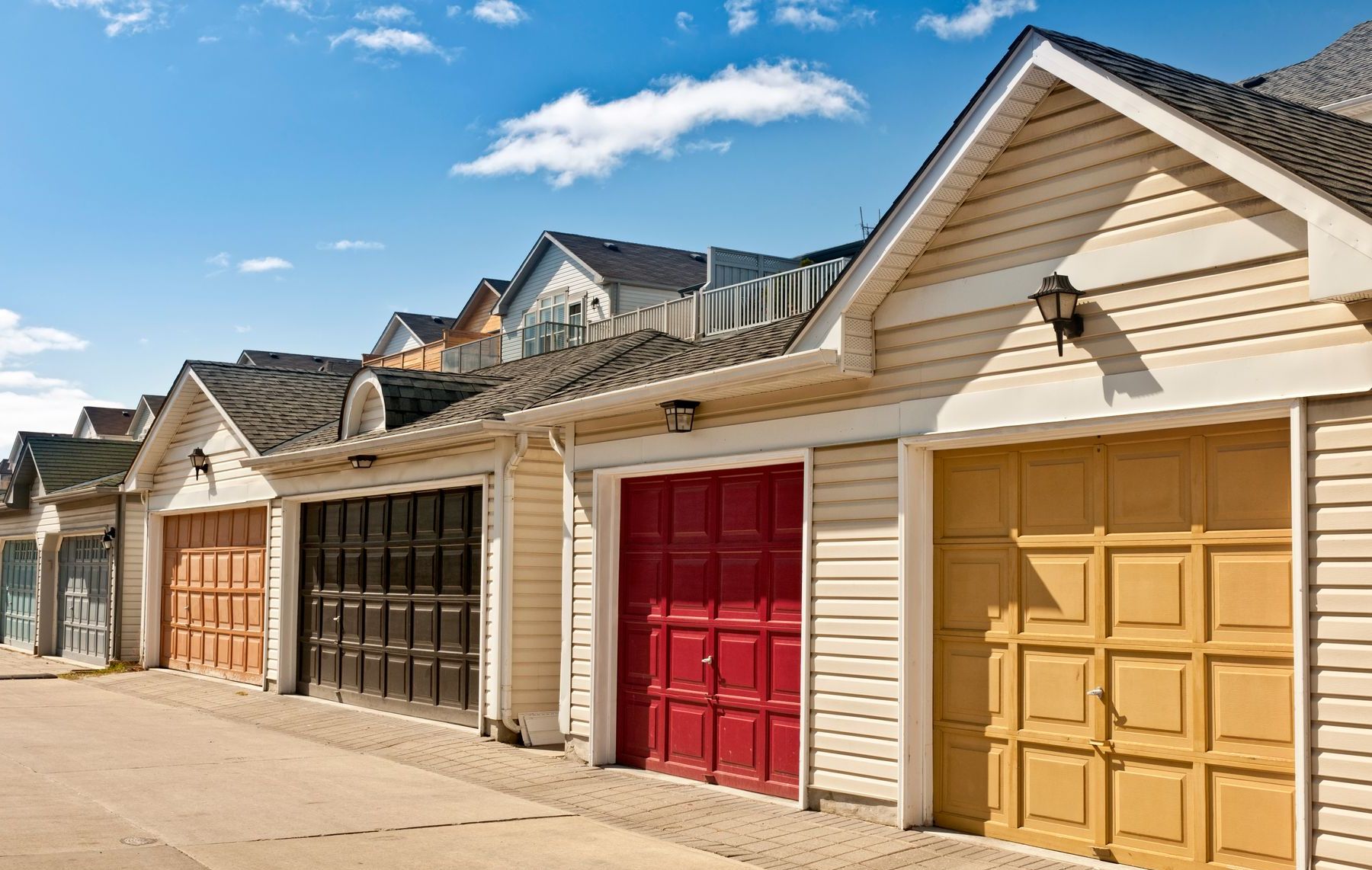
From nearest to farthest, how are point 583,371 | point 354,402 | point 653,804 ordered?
point 653,804 < point 583,371 < point 354,402

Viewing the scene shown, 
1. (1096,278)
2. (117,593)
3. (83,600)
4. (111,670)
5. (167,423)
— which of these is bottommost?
(111,670)

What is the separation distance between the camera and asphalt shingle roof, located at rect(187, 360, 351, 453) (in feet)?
62.4

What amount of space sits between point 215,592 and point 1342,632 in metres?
17.3

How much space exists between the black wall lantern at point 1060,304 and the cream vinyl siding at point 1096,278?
0.08 m

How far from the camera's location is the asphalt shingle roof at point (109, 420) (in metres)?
65.3

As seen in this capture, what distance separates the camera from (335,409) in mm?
21219

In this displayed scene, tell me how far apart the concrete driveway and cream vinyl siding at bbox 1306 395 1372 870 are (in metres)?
3.36

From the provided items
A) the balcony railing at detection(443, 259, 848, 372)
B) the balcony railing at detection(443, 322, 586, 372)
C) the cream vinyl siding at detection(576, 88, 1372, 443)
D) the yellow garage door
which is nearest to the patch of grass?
the balcony railing at detection(443, 259, 848, 372)

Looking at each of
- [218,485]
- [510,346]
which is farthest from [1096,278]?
[510,346]

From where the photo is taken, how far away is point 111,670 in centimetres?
2186

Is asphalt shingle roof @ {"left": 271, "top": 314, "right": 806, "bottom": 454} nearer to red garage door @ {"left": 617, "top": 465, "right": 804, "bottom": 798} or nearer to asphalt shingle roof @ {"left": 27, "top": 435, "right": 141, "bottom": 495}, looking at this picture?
red garage door @ {"left": 617, "top": 465, "right": 804, "bottom": 798}

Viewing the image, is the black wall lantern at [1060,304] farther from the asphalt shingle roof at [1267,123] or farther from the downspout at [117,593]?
the downspout at [117,593]

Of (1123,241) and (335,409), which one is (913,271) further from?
(335,409)

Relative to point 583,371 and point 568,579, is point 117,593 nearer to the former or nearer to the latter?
point 583,371
